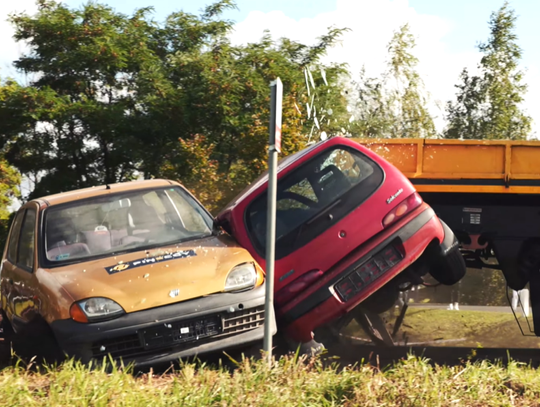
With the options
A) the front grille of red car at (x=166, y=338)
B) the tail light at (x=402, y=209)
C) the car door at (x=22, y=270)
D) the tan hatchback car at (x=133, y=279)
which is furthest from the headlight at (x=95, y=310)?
the tail light at (x=402, y=209)

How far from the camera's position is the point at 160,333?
628 centimetres

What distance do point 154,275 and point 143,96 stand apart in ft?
43.5

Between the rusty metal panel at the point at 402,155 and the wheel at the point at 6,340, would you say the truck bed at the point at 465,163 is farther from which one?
the wheel at the point at 6,340

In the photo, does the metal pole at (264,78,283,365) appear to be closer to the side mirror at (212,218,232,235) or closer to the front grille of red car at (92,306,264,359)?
the front grille of red car at (92,306,264,359)

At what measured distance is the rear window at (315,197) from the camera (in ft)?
24.4

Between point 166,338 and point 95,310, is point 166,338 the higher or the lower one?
the lower one

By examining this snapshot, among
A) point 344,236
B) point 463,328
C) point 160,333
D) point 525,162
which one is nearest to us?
point 160,333

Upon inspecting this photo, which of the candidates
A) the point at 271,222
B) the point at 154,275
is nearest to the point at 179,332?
the point at 154,275

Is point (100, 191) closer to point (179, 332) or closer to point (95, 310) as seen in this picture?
point (95, 310)

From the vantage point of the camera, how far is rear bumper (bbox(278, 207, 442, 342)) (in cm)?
720

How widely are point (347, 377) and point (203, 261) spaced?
5.96 feet

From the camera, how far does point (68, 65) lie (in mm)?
19656

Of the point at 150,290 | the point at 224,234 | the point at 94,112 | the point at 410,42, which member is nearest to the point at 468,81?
the point at 410,42

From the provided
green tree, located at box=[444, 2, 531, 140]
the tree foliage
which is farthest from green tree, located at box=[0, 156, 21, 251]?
green tree, located at box=[444, 2, 531, 140]
